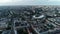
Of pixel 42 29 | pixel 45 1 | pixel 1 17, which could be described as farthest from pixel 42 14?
pixel 1 17

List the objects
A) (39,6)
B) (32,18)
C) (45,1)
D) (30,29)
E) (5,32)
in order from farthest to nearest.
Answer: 1. (39,6)
2. (45,1)
3. (32,18)
4. (30,29)
5. (5,32)

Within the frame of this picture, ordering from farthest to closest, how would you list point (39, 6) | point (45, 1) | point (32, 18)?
point (39, 6), point (45, 1), point (32, 18)

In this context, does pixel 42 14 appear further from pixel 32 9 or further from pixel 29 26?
pixel 29 26

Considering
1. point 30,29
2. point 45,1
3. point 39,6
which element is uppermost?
point 45,1

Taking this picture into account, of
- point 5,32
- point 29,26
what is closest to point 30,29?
point 29,26

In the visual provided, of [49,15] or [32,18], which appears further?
[49,15]

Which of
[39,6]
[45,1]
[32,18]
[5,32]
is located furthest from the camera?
[39,6]

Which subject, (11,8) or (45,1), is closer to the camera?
(45,1)

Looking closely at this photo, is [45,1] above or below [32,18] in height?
above

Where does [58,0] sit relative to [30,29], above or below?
above

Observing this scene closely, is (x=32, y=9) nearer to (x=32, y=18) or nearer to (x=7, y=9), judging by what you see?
(x=32, y=18)
